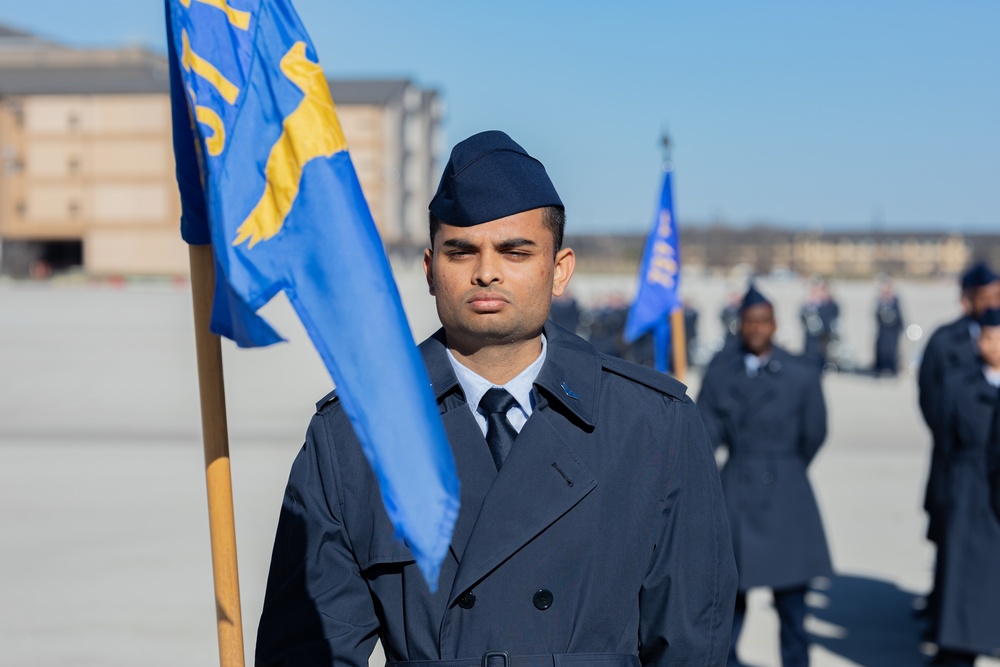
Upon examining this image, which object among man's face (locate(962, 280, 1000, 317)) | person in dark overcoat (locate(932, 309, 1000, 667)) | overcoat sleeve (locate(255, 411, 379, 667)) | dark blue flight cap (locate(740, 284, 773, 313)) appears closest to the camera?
overcoat sleeve (locate(255, 411, 379, 667))

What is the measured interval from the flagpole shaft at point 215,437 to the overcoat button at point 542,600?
1.74 feet

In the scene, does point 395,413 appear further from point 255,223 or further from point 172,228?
point 172,228

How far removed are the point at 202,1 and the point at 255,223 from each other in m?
0.45

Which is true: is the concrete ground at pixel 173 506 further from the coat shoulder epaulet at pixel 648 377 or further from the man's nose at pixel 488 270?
the man's nose at pixel 488 270

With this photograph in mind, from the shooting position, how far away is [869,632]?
675 centimetres

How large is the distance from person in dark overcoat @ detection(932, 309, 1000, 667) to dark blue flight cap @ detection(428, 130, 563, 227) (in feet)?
12.7

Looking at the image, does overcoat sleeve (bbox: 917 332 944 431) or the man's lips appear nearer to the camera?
the man's lips

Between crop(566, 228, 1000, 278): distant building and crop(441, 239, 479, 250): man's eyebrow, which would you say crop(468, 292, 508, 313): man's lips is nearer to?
crop(441, 239, 479, 250): man's eyebrow

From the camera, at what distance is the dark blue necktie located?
231 cm

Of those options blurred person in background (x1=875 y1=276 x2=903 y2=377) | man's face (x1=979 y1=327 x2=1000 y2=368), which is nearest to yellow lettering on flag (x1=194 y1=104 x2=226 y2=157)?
man's face (x1=979 y1=327 x2=1000 y2=368)

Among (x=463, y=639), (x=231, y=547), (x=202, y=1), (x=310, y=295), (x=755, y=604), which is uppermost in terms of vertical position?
(x=202, y=1)

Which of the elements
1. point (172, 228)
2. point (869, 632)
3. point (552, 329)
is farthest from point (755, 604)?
point (172, 228)

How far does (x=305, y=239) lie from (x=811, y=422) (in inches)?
181

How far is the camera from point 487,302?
2.24 meters
